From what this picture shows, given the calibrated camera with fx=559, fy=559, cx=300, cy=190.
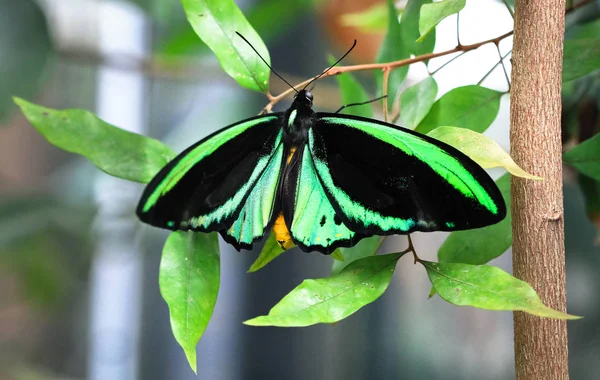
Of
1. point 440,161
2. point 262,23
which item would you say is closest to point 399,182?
point 440,161

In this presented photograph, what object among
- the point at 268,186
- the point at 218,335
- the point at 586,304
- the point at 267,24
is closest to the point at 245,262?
the point at 218,335

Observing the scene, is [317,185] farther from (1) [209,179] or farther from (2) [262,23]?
(2) [262,23]

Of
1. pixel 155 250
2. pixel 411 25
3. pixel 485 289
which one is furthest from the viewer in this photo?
pixel 155 250

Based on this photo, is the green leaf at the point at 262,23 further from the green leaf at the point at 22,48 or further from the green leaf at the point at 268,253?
the green leaf at the point at 268,253

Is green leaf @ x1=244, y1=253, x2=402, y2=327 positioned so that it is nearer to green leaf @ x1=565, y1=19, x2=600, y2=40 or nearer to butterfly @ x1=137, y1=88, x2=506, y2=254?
butterfly @ x1=137, y1=88, x2=506, y2=254

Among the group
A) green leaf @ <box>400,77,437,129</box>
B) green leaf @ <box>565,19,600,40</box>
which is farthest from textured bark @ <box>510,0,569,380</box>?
green leaf @ <box>565,19,600,40</box>

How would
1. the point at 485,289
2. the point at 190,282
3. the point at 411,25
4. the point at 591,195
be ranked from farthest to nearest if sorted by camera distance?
the point at 591,195, the point at 411,25, the point at 190,282, the point at 485,289
